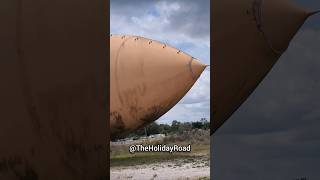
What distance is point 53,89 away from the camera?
295cm

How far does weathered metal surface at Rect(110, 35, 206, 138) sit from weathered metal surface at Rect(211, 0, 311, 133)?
3.65 metres

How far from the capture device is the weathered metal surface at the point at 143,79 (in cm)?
1036

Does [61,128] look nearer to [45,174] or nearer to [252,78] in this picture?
[45,174]

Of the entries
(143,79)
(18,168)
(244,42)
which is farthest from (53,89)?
(143,79)

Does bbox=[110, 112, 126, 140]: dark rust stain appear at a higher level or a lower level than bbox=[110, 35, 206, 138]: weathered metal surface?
lower

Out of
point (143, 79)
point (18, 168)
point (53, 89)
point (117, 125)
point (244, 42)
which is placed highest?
point (244, 42)

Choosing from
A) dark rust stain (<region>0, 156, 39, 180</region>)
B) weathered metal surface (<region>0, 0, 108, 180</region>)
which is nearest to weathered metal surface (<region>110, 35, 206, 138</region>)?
weathered metal surface (<region>0, 0, 108, 180</region>)

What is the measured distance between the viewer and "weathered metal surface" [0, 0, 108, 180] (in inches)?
104

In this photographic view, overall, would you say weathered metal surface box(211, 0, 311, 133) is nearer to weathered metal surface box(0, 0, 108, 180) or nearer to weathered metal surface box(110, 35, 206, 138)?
weathered metal surface box(0, 0, 108, 180)

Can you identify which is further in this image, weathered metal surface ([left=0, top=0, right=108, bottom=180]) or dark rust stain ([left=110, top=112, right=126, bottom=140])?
dark rust stain ([left=110, top=112, right=126, bottom=140])

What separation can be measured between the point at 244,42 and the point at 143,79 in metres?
4.33

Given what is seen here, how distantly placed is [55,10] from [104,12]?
0.61m

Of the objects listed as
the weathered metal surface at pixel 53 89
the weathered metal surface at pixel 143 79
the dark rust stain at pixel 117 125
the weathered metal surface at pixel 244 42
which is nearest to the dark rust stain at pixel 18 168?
the weathered metal surface at pixel 53 89

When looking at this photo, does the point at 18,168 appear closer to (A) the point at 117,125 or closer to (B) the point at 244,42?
(B) the point at 244,42
